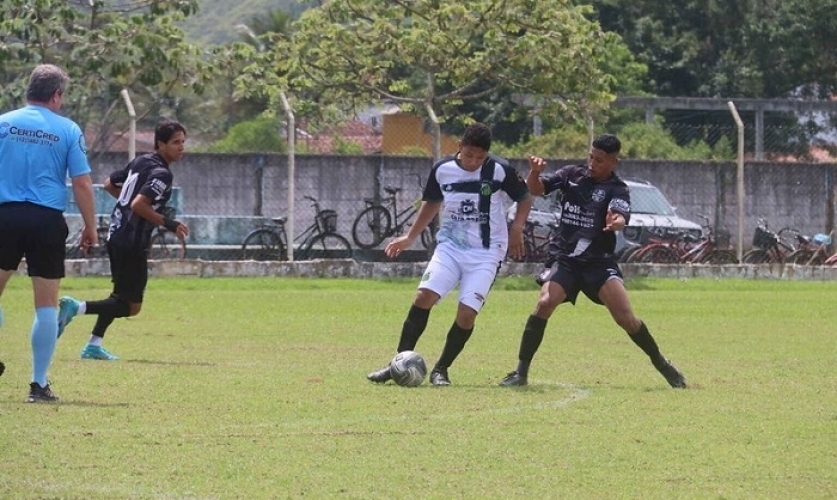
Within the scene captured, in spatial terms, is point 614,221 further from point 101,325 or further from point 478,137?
point 101,325

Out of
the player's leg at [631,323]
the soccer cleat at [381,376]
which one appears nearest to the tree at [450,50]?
the player's leg at [631,323]

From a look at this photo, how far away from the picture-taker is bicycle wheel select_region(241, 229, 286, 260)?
85.8ft

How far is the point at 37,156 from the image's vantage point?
1020cm

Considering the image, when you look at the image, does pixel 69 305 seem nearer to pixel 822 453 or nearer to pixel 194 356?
pixel 194 356

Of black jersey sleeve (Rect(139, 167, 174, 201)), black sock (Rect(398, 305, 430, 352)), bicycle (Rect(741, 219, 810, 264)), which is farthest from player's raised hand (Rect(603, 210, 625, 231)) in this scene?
bicycle (Rect(741, 219, 810, 264))

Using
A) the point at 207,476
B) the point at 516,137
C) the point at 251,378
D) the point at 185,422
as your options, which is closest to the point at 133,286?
the point at 251,378

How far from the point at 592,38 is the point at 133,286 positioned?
1494 centimetres

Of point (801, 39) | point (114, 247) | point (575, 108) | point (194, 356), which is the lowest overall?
point (194, 356)

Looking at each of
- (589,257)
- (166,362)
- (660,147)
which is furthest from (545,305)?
(660,147)

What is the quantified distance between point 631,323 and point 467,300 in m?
1.13

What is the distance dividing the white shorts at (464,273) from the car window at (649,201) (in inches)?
689

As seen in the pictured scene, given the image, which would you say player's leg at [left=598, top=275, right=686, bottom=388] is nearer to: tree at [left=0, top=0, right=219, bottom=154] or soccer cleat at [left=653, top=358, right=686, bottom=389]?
soccer cleat at [left=653, top=358, right=686, bottom=389]

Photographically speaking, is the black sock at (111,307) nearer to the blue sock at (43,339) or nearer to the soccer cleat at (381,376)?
the soccer cleat at (381,376)

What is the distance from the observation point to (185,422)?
914cm
